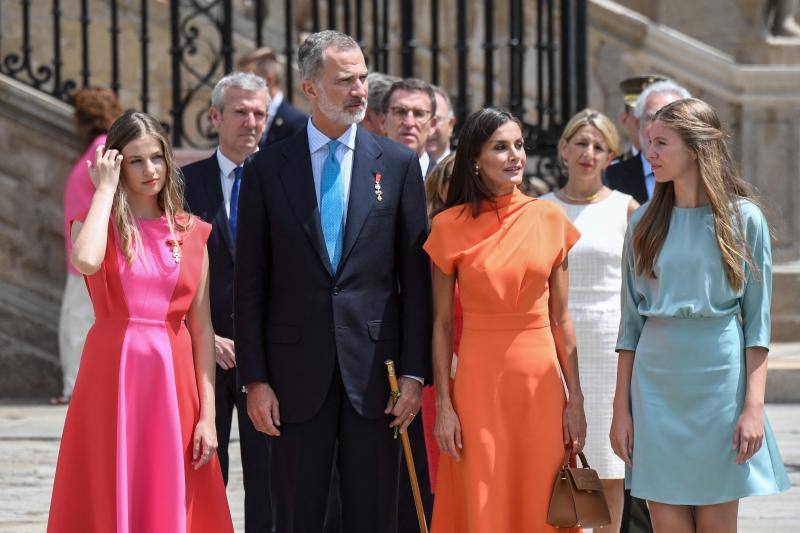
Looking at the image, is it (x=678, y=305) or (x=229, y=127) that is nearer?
(x=678, y=305)

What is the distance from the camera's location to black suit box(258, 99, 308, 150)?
27.6 ft

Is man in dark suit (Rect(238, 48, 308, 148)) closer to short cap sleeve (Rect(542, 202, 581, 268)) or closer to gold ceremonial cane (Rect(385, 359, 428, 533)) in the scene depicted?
short cap sleeve (Rect(542, 202, 581, 268))

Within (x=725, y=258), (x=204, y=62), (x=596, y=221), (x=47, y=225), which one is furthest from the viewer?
(x=204, y=62)

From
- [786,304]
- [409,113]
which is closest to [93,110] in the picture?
[409,113]

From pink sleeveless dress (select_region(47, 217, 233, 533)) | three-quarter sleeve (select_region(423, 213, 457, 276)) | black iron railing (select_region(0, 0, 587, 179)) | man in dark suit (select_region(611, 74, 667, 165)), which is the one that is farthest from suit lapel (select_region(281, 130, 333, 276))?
black iron railing (select_region(0, 0, 587, 179))

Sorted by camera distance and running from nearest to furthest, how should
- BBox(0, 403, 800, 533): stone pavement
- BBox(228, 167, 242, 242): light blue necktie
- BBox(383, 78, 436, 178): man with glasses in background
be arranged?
1. BBox(228, 167, 242, 242): light blue necktie
2. BBox(383, 78, 436, 178): man with glasses in background
3. BBox(0, 403, 800, 533): stone pavement

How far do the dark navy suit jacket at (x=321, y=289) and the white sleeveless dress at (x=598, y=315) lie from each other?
1.17 meters

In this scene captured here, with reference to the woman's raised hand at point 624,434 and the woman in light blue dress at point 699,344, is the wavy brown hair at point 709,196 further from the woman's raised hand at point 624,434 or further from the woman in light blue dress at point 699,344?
the woman's raised hand at point 624,434

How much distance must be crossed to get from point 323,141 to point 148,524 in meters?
1.37

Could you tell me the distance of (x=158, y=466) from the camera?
16.5ft

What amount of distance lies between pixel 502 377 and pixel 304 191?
887 millimetres

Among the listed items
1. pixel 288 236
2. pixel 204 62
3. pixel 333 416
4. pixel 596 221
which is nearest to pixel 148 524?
pixel 333 416

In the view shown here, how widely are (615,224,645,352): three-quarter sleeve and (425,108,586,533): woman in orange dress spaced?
285 millimetres

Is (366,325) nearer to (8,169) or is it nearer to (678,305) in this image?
(678,305)
